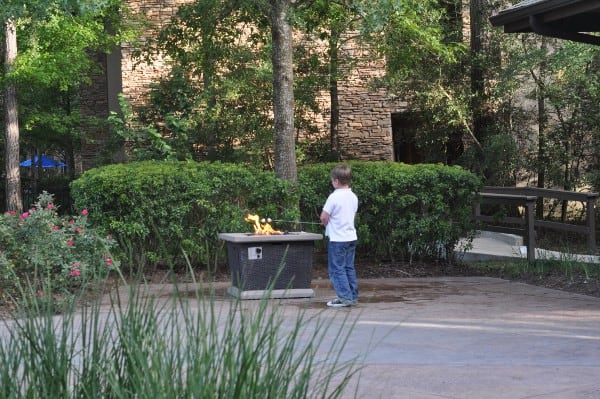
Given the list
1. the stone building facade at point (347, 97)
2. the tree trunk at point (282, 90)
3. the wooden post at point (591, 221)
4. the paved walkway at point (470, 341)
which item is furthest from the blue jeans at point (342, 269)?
the stone building facade at point (347, 97)

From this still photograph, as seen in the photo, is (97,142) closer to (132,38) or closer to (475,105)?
(132,38)

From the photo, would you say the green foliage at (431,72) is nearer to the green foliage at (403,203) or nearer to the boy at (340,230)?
the green foliage at (403,203)

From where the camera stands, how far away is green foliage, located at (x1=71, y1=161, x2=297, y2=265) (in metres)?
13.8

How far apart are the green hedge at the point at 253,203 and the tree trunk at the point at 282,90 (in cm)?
32

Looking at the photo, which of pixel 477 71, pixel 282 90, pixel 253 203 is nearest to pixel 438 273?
pixel 253 203

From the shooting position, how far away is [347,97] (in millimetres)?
26375

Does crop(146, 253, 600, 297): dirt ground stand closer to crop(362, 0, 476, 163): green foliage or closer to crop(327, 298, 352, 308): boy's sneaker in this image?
crop(327, 298, 352, 308): boy's sneaker

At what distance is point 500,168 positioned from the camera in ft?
74.5

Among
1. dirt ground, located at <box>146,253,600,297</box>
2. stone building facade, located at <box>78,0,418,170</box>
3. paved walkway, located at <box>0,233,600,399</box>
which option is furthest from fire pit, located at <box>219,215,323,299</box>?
stone building facade, located at <box>78,0,418,170</box>

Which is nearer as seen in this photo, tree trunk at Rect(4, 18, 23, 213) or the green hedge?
the green hedge

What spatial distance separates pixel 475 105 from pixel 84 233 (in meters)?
13.8

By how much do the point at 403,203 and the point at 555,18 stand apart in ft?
12.7

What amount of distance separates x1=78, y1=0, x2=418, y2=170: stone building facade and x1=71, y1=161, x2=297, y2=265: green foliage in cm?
968

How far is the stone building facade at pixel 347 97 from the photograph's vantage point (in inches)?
997
